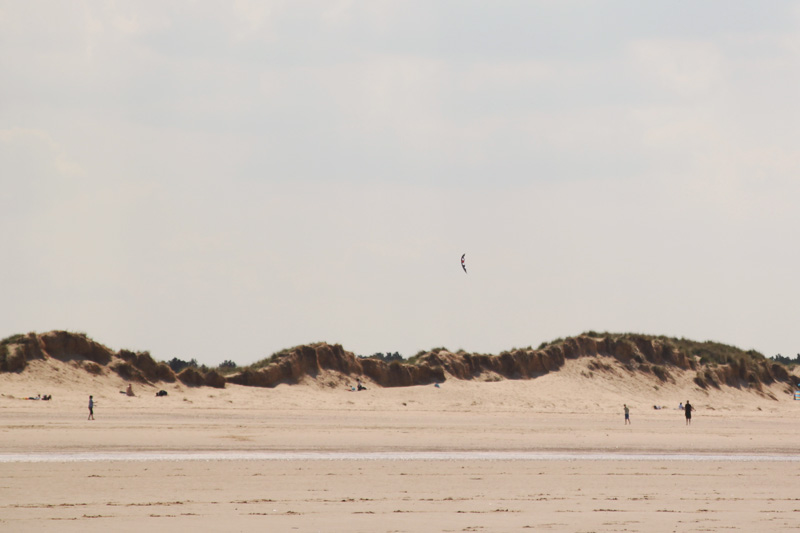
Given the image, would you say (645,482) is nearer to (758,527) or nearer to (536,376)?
(758,527)

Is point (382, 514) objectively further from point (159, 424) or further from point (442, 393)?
point (442, 393)

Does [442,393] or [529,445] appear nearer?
[529,445]

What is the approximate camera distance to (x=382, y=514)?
14.3 metres

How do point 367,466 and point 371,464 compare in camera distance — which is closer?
point 367,466

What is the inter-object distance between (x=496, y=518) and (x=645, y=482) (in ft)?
19.7

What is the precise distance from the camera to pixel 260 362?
4753 cm

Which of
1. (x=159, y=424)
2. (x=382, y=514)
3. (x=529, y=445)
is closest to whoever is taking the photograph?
(x=382, y=514)

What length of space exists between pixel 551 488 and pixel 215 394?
26813 millimetres

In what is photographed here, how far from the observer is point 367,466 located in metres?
20.8

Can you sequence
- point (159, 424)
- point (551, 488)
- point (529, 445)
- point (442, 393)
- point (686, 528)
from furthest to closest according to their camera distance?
1. point (442, 393)
2. point (159, 424)
3. point (529, 445)
4. point (551, 488)
5. point (686, 528)

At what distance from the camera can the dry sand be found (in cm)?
1398

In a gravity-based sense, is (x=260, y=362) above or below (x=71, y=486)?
above

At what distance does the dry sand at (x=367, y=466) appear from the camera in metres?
14.0

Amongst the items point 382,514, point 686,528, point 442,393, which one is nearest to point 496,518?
point 382,514
